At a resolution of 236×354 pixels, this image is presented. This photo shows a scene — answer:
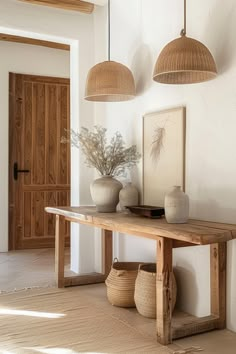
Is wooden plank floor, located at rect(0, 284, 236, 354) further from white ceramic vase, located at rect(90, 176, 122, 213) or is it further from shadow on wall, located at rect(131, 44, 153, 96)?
shadow on wall, located at rect(131, 44, 153, 96)

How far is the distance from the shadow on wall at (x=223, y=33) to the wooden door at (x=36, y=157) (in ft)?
10.1

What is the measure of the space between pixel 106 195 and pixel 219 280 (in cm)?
113

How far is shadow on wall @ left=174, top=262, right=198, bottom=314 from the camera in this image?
281cm

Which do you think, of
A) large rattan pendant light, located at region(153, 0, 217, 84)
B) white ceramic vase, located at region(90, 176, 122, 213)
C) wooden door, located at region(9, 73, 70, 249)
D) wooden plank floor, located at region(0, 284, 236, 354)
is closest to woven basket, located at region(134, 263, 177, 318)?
wooden plank floor, located at region(0, 284, 236, 354)

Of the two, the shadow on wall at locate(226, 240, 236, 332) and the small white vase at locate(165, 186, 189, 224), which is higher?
the small white vase at locate(165, 186, 189, 224)

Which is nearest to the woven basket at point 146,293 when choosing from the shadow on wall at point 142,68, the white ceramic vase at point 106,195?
the white ceramic vase at point 106,195

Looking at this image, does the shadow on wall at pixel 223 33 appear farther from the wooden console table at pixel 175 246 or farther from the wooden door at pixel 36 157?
the wooden door at pixel 36 157

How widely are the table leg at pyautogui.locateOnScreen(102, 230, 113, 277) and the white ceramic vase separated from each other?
529 millimetres

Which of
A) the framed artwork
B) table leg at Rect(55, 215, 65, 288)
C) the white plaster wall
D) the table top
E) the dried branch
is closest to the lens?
the table top

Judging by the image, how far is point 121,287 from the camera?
9.87ft

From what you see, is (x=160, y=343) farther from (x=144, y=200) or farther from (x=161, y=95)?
(x=161, y=95)

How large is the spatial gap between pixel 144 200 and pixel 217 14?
5.00 feet

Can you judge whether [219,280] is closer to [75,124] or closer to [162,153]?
[162,153]

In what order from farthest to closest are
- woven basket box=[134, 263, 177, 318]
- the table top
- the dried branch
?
the dried branch → woven basket box=[134, 263, 177, 318] → the table top
